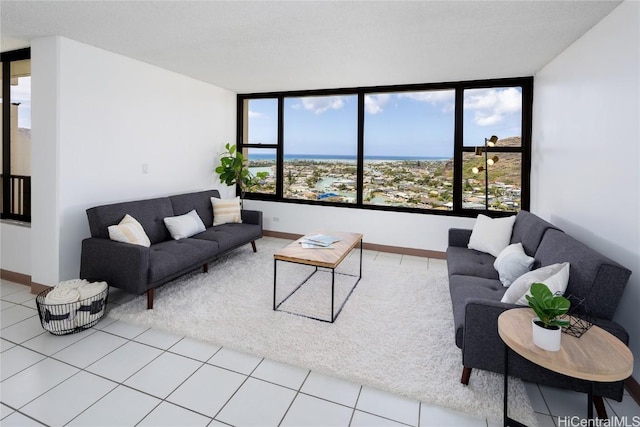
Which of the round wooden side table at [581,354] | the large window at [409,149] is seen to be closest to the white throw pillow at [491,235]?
the large window at [409,149]

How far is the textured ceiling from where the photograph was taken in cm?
246

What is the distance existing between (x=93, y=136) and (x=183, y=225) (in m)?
1.33

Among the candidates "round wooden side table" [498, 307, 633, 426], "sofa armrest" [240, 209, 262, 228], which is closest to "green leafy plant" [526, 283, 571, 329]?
"round wooden side table" [498, 307, 633, 426]

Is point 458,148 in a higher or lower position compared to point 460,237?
higher

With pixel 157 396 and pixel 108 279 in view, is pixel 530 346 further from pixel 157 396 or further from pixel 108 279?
pixel 108 279

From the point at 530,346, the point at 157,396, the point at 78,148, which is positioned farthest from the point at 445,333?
the point at 78,148

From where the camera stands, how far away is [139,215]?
361cm

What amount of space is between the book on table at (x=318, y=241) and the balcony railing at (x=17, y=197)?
10.8 ft

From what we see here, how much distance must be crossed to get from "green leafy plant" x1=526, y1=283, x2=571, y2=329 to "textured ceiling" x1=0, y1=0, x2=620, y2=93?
2.09m

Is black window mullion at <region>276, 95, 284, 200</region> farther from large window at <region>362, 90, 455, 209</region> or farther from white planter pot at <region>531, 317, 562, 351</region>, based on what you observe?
white planter pot at <region>531, 317, 562, 351</region>

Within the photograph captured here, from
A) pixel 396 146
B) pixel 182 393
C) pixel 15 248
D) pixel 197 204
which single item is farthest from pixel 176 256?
pixel 396 146

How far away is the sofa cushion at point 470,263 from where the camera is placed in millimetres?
2931

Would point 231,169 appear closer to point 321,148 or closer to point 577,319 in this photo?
point 321,148

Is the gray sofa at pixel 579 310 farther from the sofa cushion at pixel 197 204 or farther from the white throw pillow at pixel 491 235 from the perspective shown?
the sofa cushion at pixel 197 204
